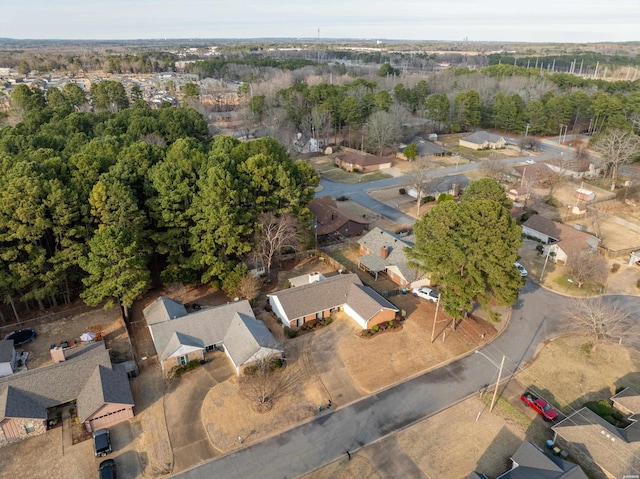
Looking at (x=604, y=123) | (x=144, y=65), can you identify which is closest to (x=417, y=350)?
(x=604, y=123)

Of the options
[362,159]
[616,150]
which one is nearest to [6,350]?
[362,159]

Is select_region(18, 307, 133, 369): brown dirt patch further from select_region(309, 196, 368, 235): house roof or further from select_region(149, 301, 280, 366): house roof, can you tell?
select_region(309, 196, 368, 235): house roof

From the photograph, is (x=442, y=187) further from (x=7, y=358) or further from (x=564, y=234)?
(x=7, y=358)

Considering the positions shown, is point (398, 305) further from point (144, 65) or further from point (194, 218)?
point (144, 65)

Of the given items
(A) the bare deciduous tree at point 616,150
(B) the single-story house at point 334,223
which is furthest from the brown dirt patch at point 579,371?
(A) the bare deciduous tree at point 616,150

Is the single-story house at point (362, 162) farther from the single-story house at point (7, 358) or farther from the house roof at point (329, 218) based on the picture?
the single-story house at point (7, 358)

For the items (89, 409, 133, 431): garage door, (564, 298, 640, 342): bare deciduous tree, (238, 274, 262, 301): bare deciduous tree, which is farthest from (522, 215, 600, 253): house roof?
(89, 409, 133, 431): garage door
